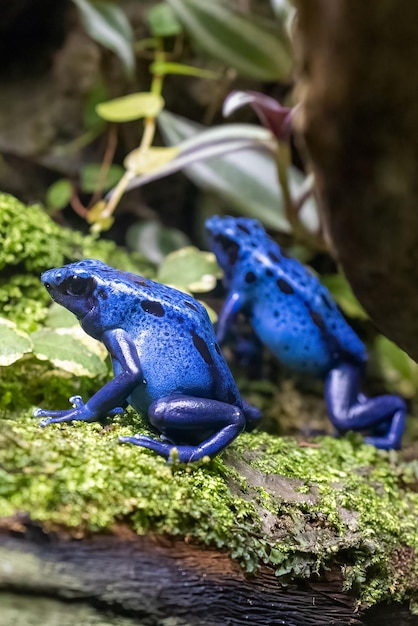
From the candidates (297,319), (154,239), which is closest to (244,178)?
(154,239)

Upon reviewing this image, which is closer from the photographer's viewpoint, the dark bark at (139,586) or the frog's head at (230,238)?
the dark bark at (139,586)

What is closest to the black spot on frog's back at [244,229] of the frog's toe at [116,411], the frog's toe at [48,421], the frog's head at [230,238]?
the frog's head at [230,238]

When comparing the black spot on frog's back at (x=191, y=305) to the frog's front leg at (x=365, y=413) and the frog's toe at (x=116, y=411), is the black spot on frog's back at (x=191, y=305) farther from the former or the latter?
the frog's front leg at (x=365, y=413)

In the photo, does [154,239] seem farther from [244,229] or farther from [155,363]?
[155,363]

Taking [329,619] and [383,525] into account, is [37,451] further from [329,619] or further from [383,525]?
[383,525]

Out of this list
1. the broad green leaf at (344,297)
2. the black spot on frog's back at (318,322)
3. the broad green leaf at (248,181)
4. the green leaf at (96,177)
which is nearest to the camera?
the black spot on frog's back at (318,322)

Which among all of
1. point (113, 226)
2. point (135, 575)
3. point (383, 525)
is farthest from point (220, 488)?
point (113, 226)

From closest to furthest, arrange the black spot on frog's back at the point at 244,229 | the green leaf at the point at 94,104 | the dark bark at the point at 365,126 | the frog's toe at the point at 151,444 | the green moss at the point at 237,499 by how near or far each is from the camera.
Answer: the dark bark at the point at 365,126 → the green moss at the point at 237,499 → the frog's toe at the point at 151,444 → the black spot on frog's back at the point at 244,229 → the green leaf at the point at 94,104
